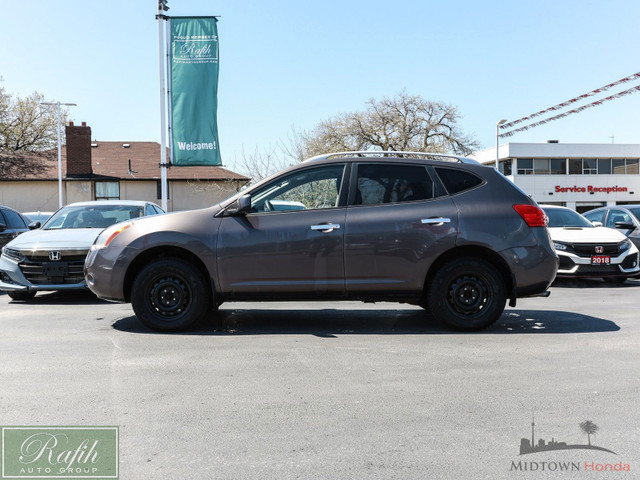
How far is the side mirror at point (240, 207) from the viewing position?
6.00 m

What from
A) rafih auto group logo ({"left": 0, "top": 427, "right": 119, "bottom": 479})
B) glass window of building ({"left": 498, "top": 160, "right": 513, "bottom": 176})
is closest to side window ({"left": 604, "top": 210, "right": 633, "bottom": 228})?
rafih auto group logo ({"left": 0, "top": 427, "right": 119, "bottom": 479})

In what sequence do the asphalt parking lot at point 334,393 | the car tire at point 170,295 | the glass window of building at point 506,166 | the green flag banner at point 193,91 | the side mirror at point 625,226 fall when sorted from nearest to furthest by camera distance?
the asphalt parking lot at point 334,393, the car tire at point 170,295, the side mirror at point 625,226, the green flag banner at point 193,91, the glass window of building at point 506,166

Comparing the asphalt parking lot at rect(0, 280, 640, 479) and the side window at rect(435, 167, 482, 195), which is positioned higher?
the side window at rect(435, 167, 482, 195)

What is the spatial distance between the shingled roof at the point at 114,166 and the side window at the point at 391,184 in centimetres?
2717

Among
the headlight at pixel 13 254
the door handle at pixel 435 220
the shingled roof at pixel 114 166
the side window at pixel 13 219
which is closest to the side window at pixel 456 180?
the door handle at pixel 435 220

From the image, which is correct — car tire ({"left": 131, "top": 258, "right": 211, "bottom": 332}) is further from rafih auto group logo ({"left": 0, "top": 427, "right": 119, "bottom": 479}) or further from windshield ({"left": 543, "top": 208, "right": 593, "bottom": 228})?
windshield ({"left": 543, "top": 208, "right": 593, "bottom": 228})

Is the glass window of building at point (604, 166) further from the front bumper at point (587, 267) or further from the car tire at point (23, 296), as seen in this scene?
the car tire at point (23, 296)

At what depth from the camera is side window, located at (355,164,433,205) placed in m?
6.23

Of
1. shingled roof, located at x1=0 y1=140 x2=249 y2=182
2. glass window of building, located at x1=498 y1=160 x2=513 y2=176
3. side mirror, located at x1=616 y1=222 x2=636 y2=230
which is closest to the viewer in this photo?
side mirror, located at x1=616 y1=222 x2=636 y2=230

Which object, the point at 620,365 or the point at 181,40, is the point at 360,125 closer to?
the point at 181,40

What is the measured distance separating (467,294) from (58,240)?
605cm

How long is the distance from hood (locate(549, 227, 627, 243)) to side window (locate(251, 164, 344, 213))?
18.7ft

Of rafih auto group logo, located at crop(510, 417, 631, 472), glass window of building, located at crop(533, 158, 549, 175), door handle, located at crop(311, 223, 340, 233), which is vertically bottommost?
rafih auto group logo, located at crop(510, 417, 631, 472)

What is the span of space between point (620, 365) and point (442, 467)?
106 inches
